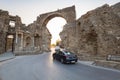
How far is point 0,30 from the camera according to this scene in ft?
104

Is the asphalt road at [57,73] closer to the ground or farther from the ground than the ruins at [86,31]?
closer to the ground

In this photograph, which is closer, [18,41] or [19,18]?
[18,41]

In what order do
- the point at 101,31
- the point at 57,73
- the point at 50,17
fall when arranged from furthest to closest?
the point at 50,17
the point at 101,31
the point at 57,73

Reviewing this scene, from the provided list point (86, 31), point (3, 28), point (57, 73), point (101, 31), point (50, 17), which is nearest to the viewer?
point (57, 73)

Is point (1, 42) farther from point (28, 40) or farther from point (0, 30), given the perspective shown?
point (28, 40)

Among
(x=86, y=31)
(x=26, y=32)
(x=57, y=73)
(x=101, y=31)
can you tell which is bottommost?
(x=57, y=73)

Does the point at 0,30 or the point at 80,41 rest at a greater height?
the point at 0,30

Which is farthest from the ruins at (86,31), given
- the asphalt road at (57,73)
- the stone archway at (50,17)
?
the asphalt road at (57,73)

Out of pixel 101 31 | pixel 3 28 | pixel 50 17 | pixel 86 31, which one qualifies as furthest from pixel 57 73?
pixel 50 17

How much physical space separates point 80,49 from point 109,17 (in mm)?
7984

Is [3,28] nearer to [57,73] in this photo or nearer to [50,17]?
[50,17]

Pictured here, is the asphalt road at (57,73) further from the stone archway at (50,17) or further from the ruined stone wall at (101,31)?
the stone archway at (50,17)

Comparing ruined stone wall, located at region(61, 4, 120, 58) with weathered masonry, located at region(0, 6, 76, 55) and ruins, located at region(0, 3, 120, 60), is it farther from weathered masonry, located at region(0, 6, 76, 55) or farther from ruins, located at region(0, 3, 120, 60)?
weathered masonry, located at region(0, 6, 76, 55)

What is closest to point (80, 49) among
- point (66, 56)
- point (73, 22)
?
point (66, 56)
